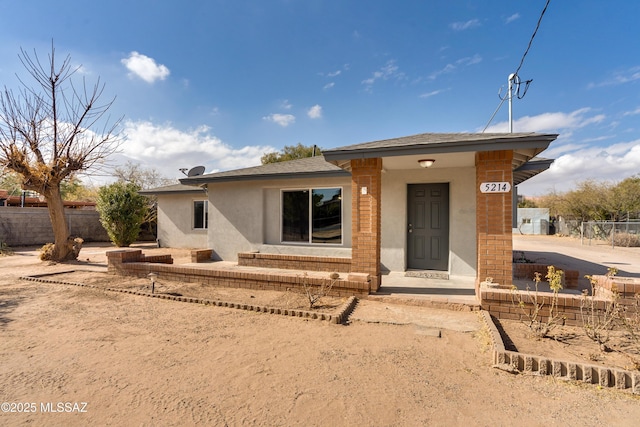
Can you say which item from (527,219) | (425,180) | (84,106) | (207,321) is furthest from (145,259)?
(527,219)

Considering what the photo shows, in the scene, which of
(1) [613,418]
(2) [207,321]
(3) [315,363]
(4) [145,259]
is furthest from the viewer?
(4) [145,259]

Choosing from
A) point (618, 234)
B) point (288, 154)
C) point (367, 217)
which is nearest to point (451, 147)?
point (367, 217)

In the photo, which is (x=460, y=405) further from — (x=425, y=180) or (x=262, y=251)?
(x=262, y=251)

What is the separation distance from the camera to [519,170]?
5.99 meters

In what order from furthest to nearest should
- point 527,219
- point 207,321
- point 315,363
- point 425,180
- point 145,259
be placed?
point 527,219 < point 145,259 < point 425,180 < point 207,321 < point 315,363

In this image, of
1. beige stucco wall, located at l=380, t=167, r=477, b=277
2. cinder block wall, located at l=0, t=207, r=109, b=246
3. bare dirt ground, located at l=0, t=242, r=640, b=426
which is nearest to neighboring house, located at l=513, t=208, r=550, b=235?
beige stucco wall, located at l=380, t=167, r=477, b=277

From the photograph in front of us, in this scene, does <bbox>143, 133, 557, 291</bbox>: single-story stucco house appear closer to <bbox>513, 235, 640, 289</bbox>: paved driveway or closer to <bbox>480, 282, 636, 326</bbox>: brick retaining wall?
<bbox>480, 282, 636, 326</bbox>: brick retaining wall

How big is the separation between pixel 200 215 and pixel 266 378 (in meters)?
11.8

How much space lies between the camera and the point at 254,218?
900cm

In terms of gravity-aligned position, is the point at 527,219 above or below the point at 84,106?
below

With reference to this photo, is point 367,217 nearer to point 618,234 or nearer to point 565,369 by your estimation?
point 565,369

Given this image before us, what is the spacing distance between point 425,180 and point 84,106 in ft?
36.0

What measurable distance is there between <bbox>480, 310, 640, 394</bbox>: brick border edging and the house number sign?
2.57 m

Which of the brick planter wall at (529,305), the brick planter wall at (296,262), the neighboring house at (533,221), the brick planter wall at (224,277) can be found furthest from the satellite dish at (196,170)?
the neighboring house at (533,221)
